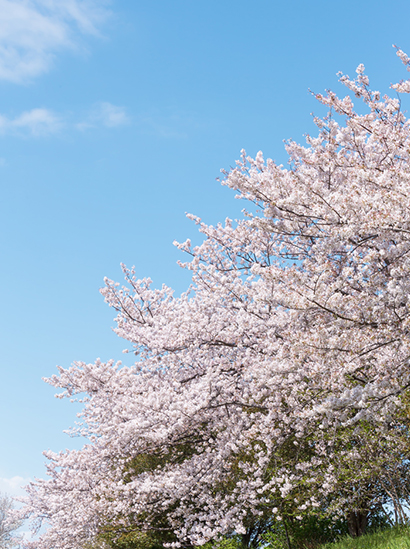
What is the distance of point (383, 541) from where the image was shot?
903 centimetres

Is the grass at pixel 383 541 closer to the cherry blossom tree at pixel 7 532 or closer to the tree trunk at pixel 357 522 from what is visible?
the tree trunk at pixel 357 522

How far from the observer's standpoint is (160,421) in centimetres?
959

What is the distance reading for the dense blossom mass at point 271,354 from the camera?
255 inches

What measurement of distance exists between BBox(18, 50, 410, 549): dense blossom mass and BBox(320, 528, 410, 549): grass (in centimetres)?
94

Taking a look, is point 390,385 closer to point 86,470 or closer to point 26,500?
point 86,470

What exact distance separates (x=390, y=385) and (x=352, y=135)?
15.9 feet

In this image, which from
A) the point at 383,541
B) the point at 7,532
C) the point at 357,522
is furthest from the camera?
the point at 7,532

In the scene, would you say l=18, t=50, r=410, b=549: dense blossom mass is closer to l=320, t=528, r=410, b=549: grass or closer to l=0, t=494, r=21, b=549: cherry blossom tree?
l=320, t=528, r=410, b=549: grass

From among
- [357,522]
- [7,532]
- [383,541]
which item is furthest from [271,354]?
[7,532]

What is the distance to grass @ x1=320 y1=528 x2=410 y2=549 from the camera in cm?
801

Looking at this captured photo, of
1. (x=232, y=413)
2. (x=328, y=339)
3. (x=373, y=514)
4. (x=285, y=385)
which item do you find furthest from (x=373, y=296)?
(x=373, y=514)

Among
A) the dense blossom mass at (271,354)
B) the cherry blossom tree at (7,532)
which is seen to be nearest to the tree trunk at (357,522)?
the dense blossom mass at (271,354)

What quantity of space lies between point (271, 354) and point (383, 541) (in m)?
3.84

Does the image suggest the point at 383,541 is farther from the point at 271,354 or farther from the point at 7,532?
the point at 7,532
